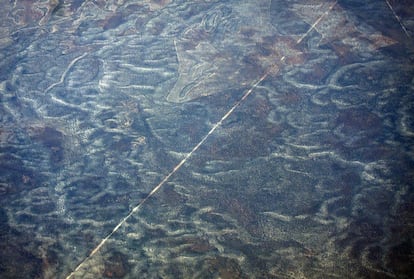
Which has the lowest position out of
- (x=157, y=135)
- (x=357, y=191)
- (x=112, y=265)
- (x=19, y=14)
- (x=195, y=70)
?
(x=112, y=265)

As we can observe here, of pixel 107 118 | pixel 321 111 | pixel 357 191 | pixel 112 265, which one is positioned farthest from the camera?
pixel 107 118

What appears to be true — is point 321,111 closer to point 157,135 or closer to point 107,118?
point 157,135

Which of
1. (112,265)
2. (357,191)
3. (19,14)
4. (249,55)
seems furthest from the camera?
(19,14)

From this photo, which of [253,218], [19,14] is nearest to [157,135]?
[253,218]

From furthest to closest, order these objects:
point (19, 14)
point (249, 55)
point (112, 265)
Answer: point (19, 14), point (249, 55), point (112, 265)

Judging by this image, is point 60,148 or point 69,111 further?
point 69,111

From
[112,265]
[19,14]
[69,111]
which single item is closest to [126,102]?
[69,111]

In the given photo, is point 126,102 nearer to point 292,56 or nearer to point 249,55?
point 249,55

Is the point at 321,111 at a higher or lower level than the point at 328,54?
lower

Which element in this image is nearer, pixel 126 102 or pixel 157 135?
pixel 157 135
